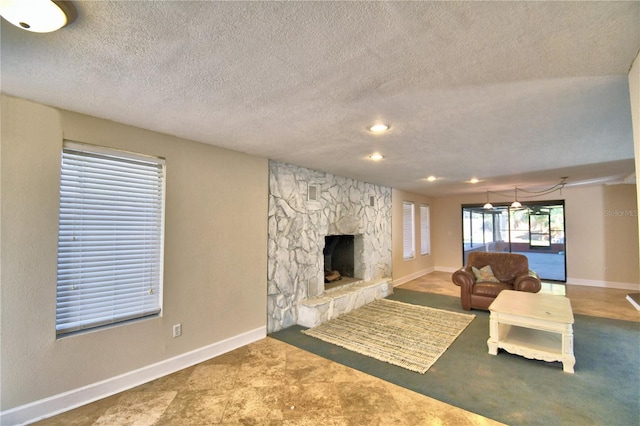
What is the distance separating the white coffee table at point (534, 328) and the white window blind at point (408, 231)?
11.9ft

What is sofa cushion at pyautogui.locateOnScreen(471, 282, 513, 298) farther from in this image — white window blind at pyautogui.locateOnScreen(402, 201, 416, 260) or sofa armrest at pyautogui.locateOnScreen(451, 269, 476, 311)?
white window blind at pyautogui.locateOnScreen(402, 201, 416, 260)

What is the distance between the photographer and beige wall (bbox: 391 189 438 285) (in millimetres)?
6723

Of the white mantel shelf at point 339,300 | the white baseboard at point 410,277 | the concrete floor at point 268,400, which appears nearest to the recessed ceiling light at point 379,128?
the concrete floor at point 268,400

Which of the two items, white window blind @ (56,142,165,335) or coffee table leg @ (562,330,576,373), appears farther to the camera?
coffee table leg @ (562,330,576,373)

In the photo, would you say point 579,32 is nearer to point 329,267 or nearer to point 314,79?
point 314,79

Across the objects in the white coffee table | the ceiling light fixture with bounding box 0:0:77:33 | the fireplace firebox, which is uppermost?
the ceiling light fixture with bounding box 0:0:77:33

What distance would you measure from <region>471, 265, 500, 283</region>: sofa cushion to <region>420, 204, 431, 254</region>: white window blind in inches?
113

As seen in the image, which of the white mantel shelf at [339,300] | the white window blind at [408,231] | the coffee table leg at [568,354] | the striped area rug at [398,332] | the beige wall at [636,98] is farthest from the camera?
the white window blind at [408,231]

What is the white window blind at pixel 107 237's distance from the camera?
7.52 ft

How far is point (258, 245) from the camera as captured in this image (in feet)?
12.1

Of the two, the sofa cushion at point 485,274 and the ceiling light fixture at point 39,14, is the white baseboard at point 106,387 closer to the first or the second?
the ceiling light fixture at point 39,14

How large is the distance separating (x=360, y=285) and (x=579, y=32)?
15.2 ft

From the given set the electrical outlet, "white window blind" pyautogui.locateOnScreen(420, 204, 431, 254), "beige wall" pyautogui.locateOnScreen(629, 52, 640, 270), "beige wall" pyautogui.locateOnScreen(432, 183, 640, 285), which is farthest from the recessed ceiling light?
"beige wall" pyautogui.locateOnScreen(432, 183, 640, 285)

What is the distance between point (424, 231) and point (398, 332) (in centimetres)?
511
